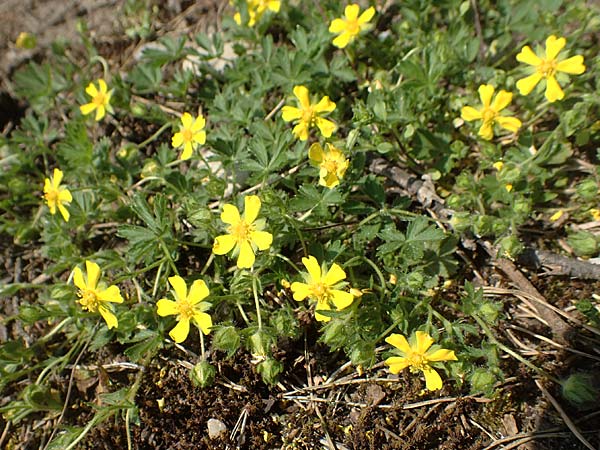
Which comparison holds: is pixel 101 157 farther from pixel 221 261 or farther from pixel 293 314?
pixel 293 314

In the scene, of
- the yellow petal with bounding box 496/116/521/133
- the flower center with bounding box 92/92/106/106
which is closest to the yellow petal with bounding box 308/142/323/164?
the yellow petal with bounding box 496/116/521/133

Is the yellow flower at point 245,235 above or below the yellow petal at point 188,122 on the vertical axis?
below

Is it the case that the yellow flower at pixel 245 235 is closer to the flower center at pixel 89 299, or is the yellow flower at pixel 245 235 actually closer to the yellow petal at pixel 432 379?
the flower center at pixel 89 299

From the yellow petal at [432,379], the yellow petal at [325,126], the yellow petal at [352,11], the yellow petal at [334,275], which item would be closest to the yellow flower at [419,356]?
the yellow petal at [432,379]

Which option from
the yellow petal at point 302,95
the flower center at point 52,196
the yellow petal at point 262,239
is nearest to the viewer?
the yellow petal at point 262,239

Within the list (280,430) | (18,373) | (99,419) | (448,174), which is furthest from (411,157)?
(18,373)

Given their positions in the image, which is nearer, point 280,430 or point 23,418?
point 280,430

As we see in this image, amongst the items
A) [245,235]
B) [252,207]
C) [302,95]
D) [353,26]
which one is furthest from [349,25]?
[245,235]
